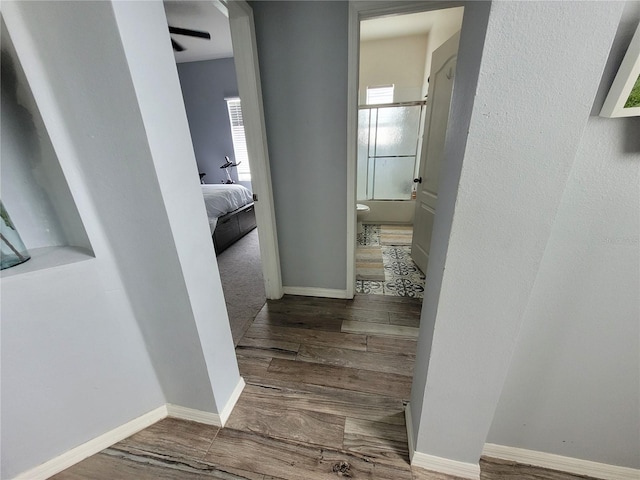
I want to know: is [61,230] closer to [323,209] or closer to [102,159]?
[102,159]

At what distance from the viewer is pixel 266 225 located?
6.37 feet

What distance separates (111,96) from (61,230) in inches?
25.0

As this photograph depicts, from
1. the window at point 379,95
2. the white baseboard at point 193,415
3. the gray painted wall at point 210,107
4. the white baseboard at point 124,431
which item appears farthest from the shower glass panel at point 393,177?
the white baseboard at point 193,415

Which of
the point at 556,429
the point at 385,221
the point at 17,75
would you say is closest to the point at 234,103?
the point at 385,221

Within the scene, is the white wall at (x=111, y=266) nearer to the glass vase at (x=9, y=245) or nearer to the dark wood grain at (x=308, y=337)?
the glass vase at (x=9, y=245)

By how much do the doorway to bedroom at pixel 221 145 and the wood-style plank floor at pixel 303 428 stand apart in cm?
51

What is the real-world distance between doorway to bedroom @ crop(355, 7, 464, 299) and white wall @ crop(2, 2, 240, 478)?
2.01m

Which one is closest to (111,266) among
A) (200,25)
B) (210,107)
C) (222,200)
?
(222,200)

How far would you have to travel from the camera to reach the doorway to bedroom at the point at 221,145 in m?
2.42

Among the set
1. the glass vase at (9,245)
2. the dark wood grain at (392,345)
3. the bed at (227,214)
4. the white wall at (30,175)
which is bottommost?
the dark wood grain at (392,345)

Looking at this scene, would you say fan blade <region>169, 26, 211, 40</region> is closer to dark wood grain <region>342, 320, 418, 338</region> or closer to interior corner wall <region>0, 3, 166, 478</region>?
interior corner wall <region>0, 3, 166, 478</region>

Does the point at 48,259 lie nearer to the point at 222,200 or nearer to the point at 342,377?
the point at 342,377

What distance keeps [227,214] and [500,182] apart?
3186 mm

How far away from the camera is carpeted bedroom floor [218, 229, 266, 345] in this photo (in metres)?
1.94
